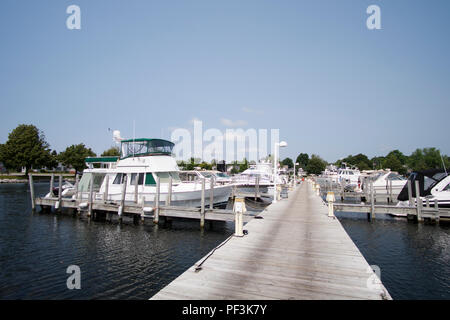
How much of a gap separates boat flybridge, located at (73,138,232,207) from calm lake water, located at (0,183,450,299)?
2.27 metres

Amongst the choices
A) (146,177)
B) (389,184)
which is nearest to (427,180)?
(389,184)

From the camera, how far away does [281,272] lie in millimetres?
6188

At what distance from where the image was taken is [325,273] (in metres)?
6.13

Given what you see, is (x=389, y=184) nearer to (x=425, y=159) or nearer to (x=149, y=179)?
(x=149, y=179)

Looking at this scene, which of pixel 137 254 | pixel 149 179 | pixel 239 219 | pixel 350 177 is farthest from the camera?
pixel 350 177

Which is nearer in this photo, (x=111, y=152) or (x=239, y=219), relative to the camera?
(x=239, y=219)

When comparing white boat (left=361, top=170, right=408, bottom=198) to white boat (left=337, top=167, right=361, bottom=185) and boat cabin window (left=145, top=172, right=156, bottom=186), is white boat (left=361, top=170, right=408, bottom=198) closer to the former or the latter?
white boat (left=337, top=167, right=361, bottom=185)

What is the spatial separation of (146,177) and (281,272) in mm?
15194

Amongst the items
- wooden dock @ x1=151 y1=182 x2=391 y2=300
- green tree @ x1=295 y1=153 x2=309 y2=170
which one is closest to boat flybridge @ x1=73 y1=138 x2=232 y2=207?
wooden dock @ x1=151 y1=182 x2=391 y2=300

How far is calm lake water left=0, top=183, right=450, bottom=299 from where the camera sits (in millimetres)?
8086

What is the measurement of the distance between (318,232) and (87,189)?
59.7 feet

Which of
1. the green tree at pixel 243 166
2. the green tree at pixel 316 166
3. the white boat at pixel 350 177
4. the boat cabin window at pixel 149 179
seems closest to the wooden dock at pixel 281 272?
the boat cabin window at pixel 149 179
